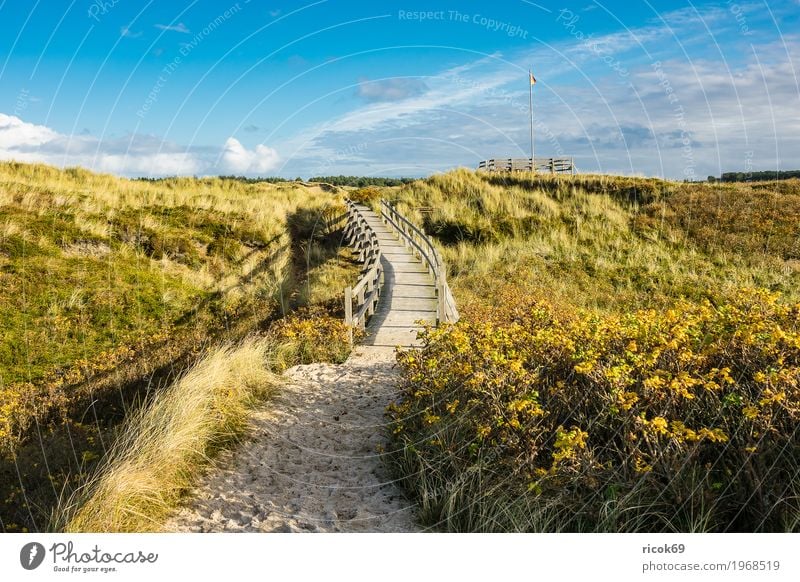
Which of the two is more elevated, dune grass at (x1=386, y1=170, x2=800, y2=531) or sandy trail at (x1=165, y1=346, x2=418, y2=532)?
dune grass at (x1=386, y1=170, x2=800, y2=531)

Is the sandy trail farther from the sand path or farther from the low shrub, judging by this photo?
the low shrub

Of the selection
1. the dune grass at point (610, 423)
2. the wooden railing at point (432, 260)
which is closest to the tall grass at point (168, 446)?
the dune grass at point (610, 423)

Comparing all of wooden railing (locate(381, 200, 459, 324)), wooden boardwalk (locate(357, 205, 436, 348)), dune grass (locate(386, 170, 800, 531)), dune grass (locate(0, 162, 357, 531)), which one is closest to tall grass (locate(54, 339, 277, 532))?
dune grass (locate(0, 162, 357, 531))

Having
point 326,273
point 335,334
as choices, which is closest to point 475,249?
point 326,273

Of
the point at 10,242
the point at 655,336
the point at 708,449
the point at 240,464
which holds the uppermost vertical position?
the point at 10,242

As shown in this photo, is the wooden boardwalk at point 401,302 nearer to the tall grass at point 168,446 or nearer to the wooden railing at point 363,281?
the wooden railing at point 363,281

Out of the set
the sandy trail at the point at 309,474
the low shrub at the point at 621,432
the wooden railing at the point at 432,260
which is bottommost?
the sandy trail at the point at 309,474

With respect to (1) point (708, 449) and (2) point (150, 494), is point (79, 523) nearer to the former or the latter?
(2) point (150, 494)

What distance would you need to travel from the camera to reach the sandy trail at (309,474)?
18.9 feet

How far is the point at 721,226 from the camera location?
81.4ft

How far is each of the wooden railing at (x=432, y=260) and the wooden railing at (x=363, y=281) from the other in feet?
5.06

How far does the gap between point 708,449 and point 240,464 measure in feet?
16.9

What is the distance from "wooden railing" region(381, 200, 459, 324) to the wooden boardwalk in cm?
29

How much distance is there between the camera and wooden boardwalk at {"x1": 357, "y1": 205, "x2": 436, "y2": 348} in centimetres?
1277
